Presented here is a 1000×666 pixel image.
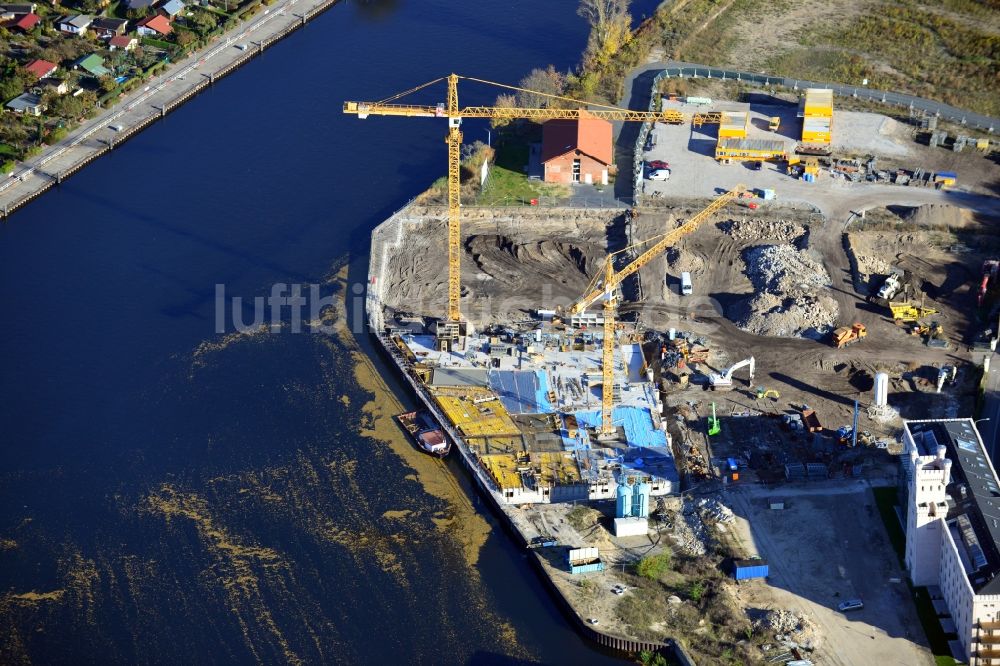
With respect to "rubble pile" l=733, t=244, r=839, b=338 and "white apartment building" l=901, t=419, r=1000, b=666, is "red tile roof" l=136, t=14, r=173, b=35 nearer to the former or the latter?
"rubble pile" l=733, t=244, r=839, b=338

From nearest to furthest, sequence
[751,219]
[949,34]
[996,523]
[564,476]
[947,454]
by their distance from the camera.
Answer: [996,523] < [947,454] < [564,476] < [751,219] < [949,34]

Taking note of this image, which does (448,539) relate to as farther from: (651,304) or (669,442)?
(651,304)

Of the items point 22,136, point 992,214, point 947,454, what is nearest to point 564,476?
point 947,454

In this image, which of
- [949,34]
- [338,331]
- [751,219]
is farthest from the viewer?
[949,34]

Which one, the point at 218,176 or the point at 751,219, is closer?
the point at 751,219

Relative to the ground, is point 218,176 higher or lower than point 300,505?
higher

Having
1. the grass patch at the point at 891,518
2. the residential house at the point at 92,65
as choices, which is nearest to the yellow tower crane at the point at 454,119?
the grass patch at the point at 891,518

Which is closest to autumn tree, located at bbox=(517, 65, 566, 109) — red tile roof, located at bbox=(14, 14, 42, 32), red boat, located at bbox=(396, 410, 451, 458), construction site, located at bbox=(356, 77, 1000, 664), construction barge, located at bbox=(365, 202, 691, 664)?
construction site, located at bbox=(356, 77, 1000, 664)
